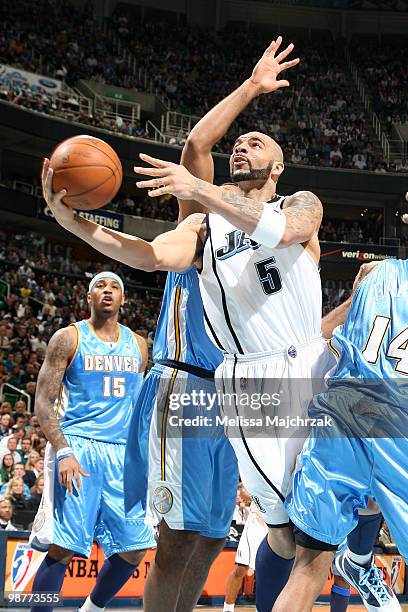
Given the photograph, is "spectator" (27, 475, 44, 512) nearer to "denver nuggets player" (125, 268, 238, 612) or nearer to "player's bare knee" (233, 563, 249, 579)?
"player's bare knee" (233, 563, 249, 579)

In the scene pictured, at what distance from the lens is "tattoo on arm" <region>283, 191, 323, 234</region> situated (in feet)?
11.1

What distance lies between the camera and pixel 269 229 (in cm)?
328

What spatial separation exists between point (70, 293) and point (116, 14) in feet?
46.5

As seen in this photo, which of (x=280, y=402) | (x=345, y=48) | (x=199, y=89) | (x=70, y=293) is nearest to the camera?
(x=280, y=402)

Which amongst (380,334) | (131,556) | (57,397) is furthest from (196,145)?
(131,556)

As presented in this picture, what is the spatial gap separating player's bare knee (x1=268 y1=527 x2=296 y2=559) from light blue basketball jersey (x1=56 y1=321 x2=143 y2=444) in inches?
76.3

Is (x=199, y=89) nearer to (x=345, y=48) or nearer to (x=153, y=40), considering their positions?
(x=153, y=40)

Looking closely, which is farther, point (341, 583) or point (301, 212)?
point (341, 583)

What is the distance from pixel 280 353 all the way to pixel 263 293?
0.28 metres

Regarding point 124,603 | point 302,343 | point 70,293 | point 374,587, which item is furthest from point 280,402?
point 70,293

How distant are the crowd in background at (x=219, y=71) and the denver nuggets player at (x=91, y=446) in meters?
18.2

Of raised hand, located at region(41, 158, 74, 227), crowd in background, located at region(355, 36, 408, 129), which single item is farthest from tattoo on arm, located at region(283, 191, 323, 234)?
crowd in background, located at region(355, 36, 408, 129)

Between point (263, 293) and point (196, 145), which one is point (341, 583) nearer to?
point (263, 293)

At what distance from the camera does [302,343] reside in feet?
11.8
